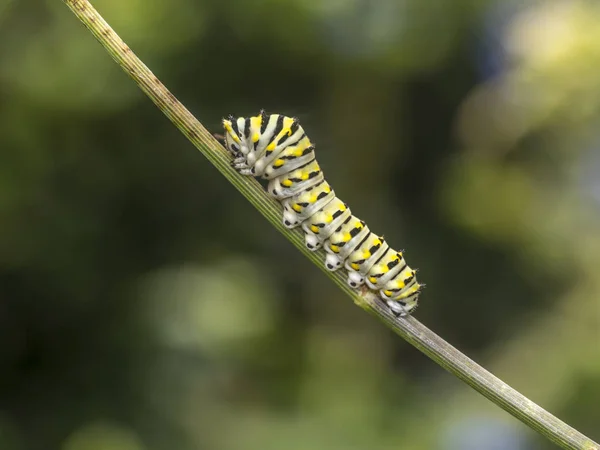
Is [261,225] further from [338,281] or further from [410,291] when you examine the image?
[338,281]

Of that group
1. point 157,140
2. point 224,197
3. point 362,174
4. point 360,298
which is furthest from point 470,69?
→ point 360,298

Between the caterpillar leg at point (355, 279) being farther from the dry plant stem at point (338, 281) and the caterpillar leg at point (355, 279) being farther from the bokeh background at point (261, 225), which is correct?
the bokeh background at point (261, 225)

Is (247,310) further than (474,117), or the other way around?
(474,117)

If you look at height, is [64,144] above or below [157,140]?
below

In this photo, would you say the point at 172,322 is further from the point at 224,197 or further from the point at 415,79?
the point at 415,79

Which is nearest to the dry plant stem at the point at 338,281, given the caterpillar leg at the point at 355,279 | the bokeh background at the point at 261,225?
the caterpillar leg at the point at 355,279
